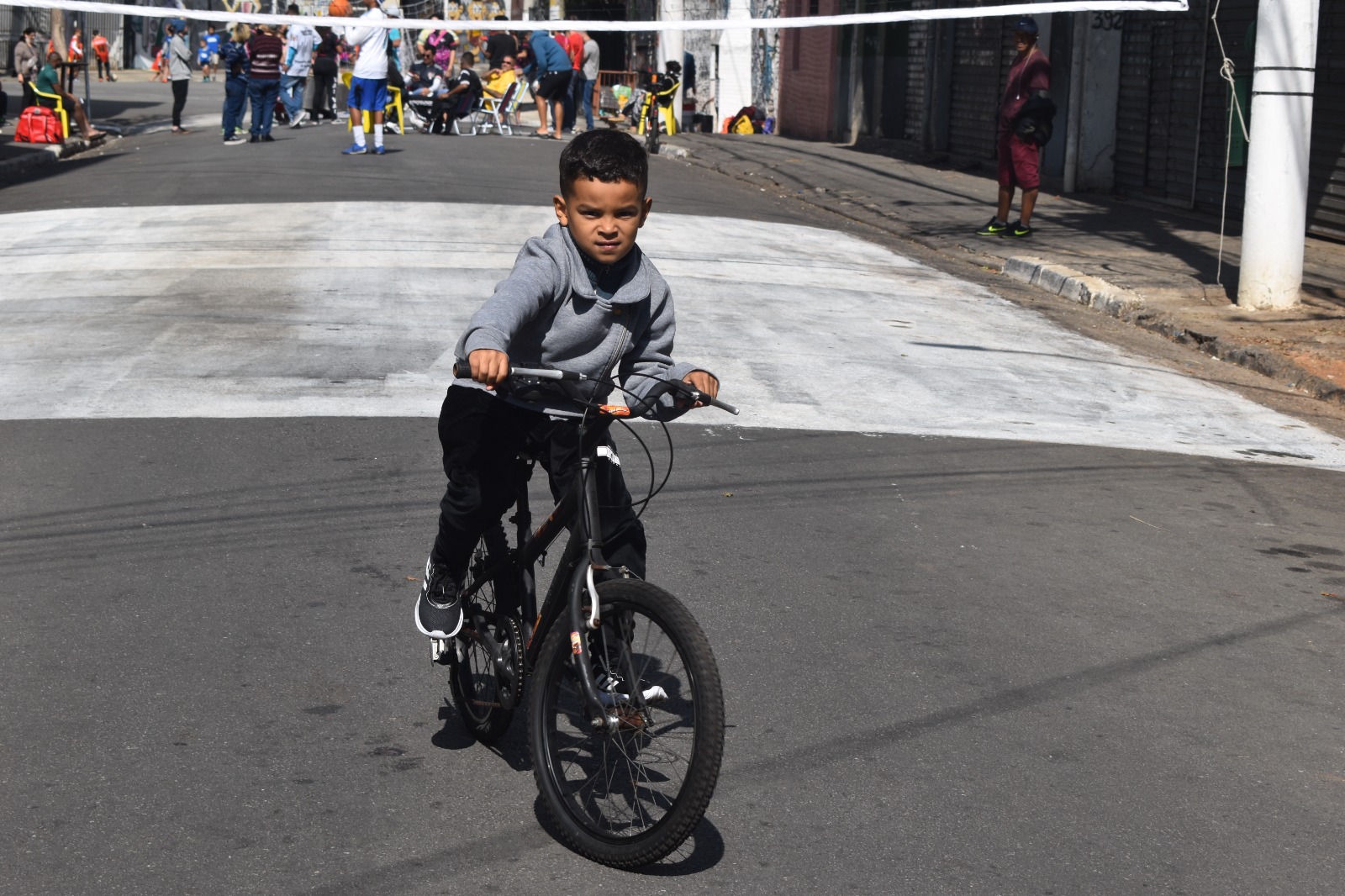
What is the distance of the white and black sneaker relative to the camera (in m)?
4.23

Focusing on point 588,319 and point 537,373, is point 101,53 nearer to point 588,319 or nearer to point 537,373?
point 588,319

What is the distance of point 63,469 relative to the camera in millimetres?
7066

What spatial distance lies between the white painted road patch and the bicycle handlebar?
479cm

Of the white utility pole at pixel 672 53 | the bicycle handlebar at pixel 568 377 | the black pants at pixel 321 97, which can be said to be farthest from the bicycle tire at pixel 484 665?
the white utility pole at pixel 672 53

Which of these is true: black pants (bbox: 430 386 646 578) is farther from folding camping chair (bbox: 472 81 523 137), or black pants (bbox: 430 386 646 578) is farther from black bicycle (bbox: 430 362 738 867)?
folding camping chair (bbox: 472 81 523 137)

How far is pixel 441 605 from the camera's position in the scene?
4238mm

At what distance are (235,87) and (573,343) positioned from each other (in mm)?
23306

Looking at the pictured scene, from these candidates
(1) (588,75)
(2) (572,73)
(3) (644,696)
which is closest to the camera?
(3) (644,696)

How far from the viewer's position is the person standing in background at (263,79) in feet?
80.2

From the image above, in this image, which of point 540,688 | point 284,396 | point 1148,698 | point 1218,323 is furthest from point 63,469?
point 1218,323

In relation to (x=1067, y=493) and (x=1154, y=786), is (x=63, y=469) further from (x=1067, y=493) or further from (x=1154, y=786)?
(x=1154, y=786)

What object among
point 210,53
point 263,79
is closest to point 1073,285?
point 263,79

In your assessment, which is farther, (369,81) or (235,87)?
(235,87)

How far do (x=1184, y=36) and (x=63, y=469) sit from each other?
14.7 metres
